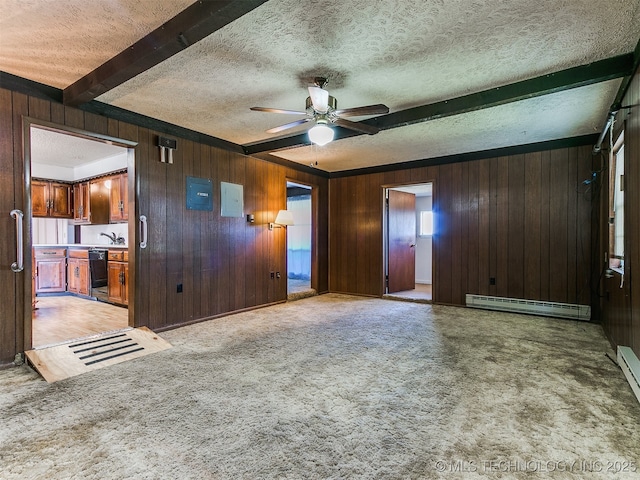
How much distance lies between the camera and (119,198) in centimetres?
538

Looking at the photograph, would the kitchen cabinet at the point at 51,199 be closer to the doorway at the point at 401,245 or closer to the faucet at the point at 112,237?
the faucet at the point at 112,237

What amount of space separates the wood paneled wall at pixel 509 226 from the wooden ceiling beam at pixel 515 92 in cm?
218

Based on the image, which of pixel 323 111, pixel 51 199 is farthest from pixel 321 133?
pixel 51 199

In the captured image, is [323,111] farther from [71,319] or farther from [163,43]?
[71,319]

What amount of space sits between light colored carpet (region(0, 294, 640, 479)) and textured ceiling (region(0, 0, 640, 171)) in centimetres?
244

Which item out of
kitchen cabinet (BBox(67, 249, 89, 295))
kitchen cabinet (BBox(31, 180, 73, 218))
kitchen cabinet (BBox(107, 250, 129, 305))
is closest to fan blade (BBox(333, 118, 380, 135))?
kitchen cabinet (BBox(107, 250, 129, 305))

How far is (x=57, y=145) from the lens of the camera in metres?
4.86

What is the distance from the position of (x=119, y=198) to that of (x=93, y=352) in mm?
3226

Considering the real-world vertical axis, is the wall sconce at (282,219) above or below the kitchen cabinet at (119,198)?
below

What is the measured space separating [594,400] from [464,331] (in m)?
1.63

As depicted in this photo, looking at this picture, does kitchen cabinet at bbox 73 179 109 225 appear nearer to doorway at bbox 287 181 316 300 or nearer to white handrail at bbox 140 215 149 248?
white handrail at bbox 140 215 149 248

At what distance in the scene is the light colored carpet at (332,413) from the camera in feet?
5.08

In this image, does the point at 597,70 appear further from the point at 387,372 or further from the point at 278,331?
the point at 278,331

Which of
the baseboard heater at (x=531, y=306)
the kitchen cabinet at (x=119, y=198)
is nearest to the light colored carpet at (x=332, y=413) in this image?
the baseboard heater at (x=531, y=306)
